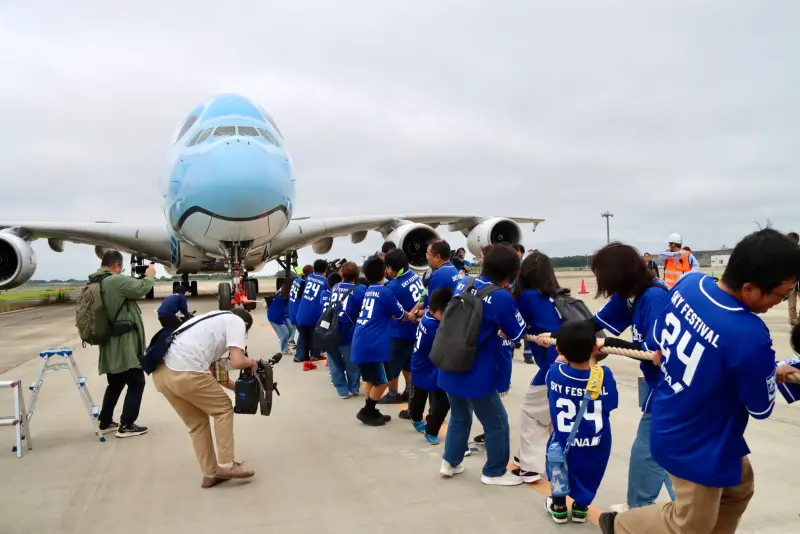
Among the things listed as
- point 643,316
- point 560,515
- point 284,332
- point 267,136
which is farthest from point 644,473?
point 267,136

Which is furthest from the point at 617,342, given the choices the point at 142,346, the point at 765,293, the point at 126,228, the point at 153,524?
the point at 126,228

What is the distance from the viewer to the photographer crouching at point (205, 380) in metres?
3.68

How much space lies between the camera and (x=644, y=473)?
2859 millimetres

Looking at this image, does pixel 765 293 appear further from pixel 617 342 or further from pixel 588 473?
pixel 588 473

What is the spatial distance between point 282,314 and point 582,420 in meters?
6.66

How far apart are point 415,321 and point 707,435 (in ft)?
10.6

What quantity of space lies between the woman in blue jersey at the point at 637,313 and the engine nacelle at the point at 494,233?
45.3ft

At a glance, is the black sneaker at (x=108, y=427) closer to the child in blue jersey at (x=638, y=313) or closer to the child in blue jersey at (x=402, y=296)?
the child in blue jersey at (x=402, y=296)

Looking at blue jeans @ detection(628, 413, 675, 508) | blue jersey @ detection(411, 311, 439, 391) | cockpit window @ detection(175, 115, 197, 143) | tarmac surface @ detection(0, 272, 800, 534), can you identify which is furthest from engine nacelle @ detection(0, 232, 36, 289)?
blue jeans @ detection(628, 413, 675, 508)

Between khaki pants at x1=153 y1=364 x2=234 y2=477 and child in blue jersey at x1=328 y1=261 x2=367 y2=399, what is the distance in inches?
77.6

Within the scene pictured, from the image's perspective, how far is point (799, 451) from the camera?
4.00 metres

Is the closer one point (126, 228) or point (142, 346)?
point (142, 346)

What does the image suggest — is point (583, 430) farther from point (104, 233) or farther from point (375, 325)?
point (104, 233)

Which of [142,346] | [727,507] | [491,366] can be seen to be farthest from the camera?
[142,346]
